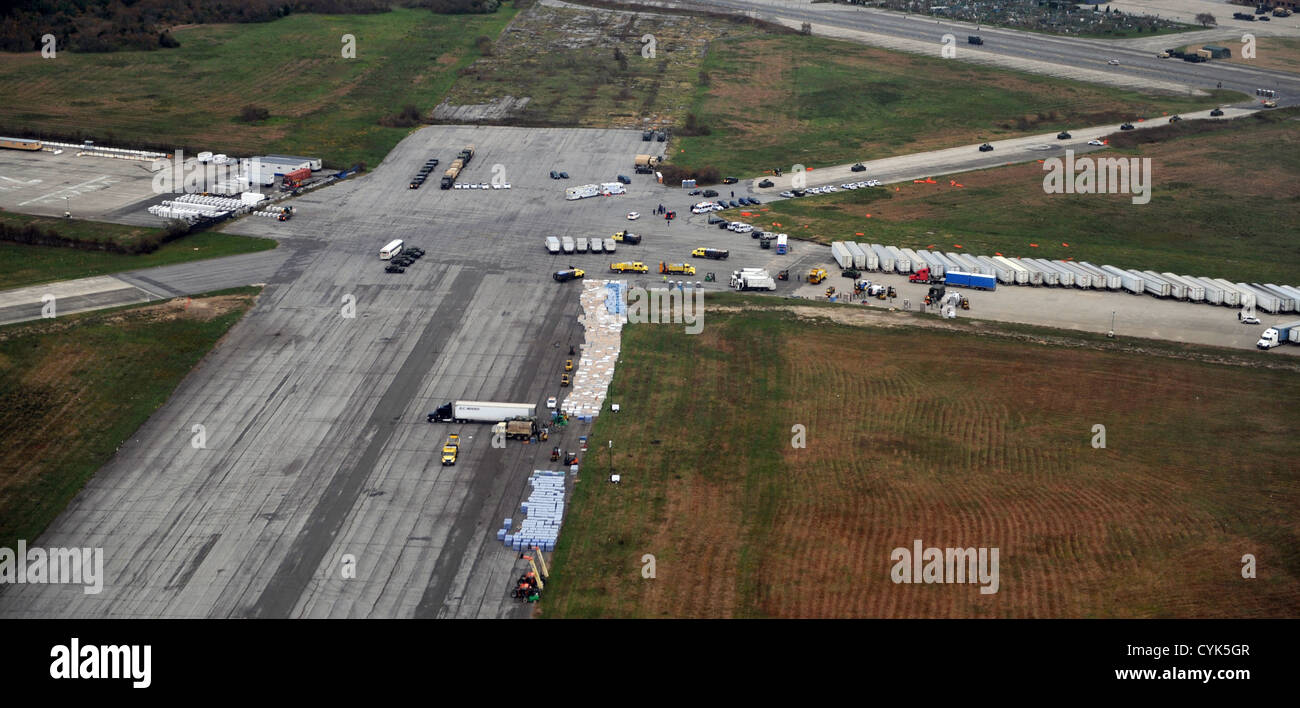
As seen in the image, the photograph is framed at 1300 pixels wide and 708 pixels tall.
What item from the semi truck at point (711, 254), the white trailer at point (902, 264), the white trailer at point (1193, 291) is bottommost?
the semi truck at point (711, 254)

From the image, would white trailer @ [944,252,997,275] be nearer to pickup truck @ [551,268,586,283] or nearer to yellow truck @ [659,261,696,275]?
yellow truck @ [659,261,696,275]

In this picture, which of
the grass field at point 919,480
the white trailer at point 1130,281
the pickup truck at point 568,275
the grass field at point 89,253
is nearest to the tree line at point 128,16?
the grass field at point 89,253

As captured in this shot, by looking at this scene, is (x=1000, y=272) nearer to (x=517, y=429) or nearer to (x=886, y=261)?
(x=886, y=261)

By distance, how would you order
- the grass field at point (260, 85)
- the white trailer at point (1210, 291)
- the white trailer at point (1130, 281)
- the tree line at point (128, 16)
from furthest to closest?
1. the tree line at point (128, 16)
2. the grass field at point (260, 85)
3. the white trailer at point (1130, 281)
4. the white trailer at point (1210, 291)

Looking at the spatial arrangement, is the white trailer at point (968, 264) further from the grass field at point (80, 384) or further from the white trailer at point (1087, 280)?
the grass field at point (80, 384)

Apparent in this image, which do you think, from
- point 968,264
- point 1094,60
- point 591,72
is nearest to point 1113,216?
point 968,264

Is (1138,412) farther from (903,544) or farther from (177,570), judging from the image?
(177,570)
